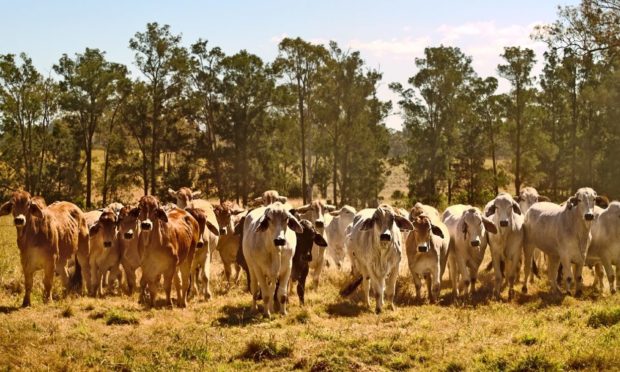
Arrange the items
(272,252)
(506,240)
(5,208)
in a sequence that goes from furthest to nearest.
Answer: (506,240)
(5,208)
(272,252)

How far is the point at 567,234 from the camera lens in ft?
50.4

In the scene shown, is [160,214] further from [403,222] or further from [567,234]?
[567,234]

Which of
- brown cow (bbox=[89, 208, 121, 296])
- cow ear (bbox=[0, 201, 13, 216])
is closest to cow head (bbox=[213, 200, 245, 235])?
brown cow (bbox=[89, 208, 121, 296])

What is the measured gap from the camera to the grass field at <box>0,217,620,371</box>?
9.90m

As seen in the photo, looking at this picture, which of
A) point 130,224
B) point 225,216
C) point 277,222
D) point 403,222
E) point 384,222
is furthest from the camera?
point 225,216

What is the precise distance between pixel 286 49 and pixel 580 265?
3302 cm

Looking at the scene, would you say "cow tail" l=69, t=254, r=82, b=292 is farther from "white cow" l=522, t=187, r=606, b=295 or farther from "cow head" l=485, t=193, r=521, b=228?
"white cow" l=522, t=187, r=606, b=295

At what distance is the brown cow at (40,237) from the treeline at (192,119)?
29.7m

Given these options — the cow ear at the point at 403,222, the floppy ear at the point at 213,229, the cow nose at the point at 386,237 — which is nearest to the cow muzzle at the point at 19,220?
the floppy ear at the point at 213,229

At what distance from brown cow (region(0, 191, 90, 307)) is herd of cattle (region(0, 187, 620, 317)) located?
21mm

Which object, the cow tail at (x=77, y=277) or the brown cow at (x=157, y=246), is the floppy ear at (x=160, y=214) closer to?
the brown cow at (x=157, y=246)

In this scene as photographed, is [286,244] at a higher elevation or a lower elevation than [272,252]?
higher

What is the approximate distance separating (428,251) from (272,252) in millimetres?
3665

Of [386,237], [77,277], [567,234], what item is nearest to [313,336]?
[386,237]
